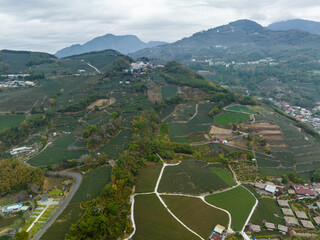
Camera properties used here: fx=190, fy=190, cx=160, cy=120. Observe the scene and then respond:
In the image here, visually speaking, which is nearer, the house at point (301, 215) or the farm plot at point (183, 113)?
the house at point (301, 215)

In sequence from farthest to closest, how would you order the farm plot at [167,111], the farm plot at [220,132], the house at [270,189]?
1. the farm plot at [167,111]
2. the farm plot at [220,132]
3. the house at [270,189]

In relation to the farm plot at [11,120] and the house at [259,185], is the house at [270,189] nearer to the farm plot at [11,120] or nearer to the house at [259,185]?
the house at [259,185]

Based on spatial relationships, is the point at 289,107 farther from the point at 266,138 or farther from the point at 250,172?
the point at 250,172

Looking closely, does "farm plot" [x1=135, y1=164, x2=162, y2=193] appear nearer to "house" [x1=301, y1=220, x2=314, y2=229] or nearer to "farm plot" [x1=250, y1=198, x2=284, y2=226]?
"farm plot" [x1=250, y1=198, x2=284, y2=226]

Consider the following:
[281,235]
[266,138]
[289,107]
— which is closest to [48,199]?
[281,235]

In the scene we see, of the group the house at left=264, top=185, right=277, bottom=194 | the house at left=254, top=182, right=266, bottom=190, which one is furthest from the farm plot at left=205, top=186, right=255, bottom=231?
the house at left=264, top=185, right=277, bottom=194

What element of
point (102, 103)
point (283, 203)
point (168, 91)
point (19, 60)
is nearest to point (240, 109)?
point (168, 91)

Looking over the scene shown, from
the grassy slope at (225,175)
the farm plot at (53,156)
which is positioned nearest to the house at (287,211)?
the grassy slope at (225,175)
